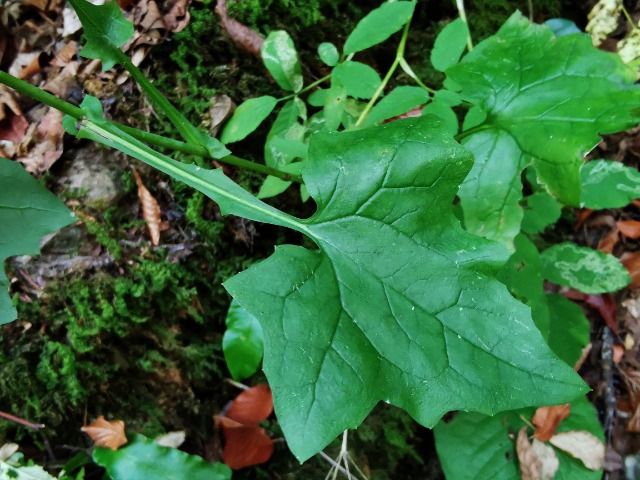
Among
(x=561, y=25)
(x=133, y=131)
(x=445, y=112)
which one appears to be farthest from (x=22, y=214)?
(x=561, y=25)

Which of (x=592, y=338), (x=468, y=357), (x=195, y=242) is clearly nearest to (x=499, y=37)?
(x=468, y=357)

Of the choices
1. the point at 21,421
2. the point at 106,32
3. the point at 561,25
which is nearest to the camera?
the point at 106,32

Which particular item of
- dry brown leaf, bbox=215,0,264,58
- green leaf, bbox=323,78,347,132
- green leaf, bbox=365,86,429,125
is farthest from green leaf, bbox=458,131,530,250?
dry brown leaf, bbox=215,0,264,58

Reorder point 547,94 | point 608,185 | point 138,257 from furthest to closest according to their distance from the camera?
point 608,185 < point 138,257 < point 547,94

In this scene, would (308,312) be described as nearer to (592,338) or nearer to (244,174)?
(244,174)

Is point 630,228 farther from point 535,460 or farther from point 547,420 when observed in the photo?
point 535,460

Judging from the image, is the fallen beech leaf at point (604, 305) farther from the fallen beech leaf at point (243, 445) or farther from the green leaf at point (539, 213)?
the fallen beech leaf at point (243, 445)

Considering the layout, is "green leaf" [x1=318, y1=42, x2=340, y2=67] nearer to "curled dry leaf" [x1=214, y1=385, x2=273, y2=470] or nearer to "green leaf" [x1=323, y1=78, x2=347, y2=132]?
"green leaf" [x1=323, y1=78, x2=347, y2=132]

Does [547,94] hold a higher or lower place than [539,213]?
higher
